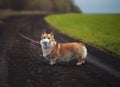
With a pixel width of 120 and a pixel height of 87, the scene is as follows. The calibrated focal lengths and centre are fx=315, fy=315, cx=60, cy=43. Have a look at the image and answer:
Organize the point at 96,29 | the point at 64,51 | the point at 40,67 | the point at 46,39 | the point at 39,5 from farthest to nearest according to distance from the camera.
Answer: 1. the point at 39,5
2. the point at 64,51
3. the point at 96,29
4. the point at 40,67
5. the point at 46,39

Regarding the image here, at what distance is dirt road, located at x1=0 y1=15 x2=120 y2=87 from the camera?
4.78m

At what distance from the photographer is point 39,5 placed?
6.70 m

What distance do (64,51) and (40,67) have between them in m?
0.63

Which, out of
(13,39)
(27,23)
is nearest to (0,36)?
(13,39)

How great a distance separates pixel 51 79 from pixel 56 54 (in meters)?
0.97

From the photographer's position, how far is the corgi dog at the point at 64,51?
5.56 m

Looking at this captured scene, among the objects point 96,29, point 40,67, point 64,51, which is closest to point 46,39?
point 40,67

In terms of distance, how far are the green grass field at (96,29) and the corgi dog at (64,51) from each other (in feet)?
0.62

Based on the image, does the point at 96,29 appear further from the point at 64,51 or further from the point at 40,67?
the point at 40,67

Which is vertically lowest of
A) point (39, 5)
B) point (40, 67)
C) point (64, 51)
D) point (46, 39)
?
point (40, 67)

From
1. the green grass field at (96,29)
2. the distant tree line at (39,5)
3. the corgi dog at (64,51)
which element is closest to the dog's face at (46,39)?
the corgi dog at (64,51)

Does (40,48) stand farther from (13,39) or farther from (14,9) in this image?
(14,9)

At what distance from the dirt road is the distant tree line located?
16.5 inches

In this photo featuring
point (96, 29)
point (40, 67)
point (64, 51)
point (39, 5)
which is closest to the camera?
point (40, 67)
